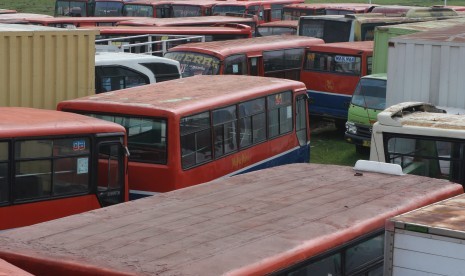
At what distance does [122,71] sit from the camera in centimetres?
1661

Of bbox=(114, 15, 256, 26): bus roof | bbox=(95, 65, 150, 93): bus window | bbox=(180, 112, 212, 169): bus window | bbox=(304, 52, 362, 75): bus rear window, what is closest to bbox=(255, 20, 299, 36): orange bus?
bbox=(114, 15, 256, 26): bus roof

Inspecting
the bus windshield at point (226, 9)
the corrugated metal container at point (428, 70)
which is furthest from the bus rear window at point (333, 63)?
the bus windshield at point (226, 9)

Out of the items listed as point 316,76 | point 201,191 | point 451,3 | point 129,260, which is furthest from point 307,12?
point 129,260

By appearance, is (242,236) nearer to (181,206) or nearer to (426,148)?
(181,206)

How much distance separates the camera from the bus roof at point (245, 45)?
2041 centimetres

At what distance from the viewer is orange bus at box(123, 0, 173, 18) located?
1326 inches

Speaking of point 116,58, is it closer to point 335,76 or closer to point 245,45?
point 245,45

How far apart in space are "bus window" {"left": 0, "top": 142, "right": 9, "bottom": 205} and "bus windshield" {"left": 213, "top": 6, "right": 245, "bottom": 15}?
23.0 meters

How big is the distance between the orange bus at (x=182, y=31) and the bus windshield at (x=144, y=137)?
425 inches

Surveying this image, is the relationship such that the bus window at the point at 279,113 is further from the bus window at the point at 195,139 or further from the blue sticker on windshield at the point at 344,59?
the blue sticker on windshield at the point at 344,59

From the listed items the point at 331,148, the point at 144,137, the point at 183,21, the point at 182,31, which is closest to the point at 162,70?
the point at 331,148

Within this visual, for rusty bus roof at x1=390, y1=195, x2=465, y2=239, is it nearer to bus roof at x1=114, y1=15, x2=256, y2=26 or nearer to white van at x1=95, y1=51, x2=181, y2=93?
white van at x1=95, y1=51, x2=181, y2=93

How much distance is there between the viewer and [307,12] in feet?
109

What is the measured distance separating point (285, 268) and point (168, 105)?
570 cm
